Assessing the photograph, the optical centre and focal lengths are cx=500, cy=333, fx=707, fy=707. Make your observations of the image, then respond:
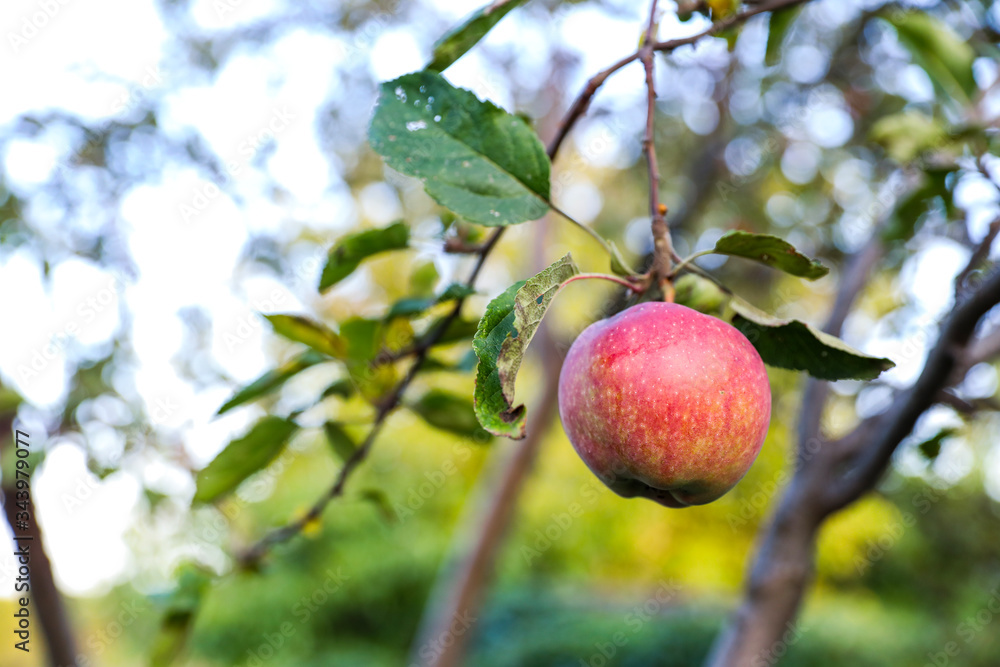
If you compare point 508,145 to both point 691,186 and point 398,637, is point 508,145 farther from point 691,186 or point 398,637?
point 398,637

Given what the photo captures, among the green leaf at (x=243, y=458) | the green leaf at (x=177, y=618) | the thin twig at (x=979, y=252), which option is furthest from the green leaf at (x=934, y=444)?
the green leaf at (x=177, y=618)

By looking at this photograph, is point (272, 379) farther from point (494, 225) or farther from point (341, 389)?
point (494, 225)

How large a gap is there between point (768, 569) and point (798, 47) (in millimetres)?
2198

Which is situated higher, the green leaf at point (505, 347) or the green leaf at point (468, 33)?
the green leaf at point (468, 33)

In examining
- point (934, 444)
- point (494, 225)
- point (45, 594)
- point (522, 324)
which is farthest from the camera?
point (45, 594)

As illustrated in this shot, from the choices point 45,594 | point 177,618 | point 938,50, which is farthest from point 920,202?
point 45,594

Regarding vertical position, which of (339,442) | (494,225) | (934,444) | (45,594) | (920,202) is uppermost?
(494,225)

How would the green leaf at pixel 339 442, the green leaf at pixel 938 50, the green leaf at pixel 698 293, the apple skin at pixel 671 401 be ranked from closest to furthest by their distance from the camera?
the apple skin at pixel 671 401 < the green leaf at pixel 698 293 < the green leaf at pixel 339 442 < the green leaf at pixel 938 50

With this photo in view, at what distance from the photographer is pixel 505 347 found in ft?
1.60

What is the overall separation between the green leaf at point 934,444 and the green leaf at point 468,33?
1102 millimetres

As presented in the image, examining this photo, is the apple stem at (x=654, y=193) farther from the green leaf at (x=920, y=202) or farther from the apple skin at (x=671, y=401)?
the green leaf at (x=920, y=202)

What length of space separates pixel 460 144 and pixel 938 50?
100cm

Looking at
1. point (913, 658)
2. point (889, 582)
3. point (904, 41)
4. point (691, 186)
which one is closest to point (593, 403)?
point (904, 41)

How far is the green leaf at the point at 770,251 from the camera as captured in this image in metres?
0.62
